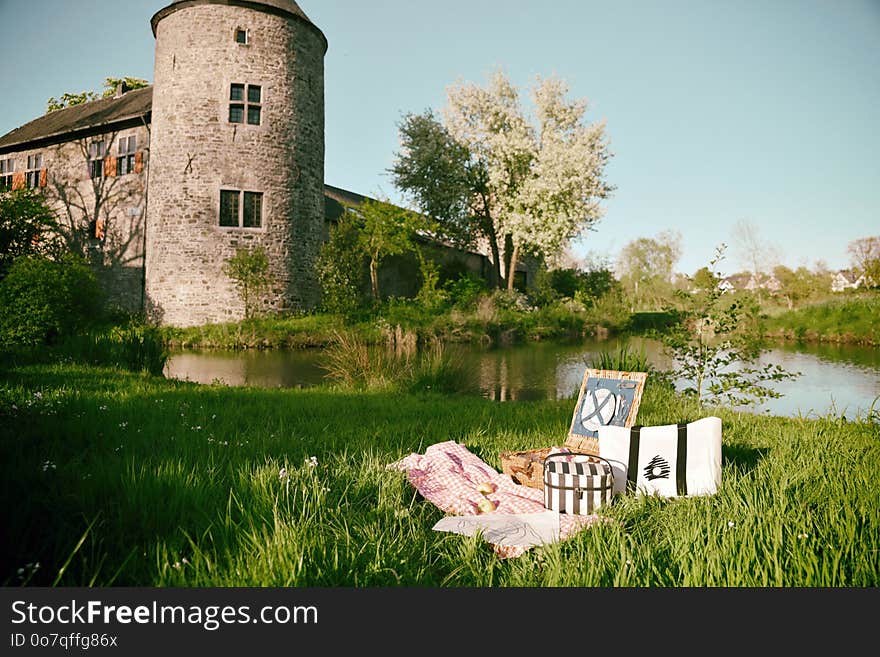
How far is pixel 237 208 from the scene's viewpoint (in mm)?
14625

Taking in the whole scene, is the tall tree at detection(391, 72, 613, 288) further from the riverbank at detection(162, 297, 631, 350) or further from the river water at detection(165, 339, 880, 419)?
the river water at detection(165, 339, 880, 419)

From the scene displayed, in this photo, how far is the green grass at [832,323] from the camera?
10648 mm

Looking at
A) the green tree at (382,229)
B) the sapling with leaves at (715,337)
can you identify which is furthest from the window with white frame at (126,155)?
the sapling with leaves at (715,337)

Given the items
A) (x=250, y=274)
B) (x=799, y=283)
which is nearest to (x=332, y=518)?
(x=250, y=274)

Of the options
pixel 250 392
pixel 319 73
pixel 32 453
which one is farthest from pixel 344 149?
pixel 319 73

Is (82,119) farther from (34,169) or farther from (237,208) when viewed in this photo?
(237,208)

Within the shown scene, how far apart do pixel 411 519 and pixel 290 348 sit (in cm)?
1131

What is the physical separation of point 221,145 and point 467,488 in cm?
1458

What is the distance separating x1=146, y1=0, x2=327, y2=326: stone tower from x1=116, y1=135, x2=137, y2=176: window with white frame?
1.73 metres

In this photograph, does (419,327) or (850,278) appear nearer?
(850,278)

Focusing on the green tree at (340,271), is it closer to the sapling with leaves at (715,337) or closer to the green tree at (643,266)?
the green tree at (643,266)

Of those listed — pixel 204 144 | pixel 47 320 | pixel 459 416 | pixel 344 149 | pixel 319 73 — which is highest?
pixel 319 73

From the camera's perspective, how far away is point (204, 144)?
14273mm

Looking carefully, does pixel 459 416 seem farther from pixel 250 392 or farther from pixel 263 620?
pixel 263 620
